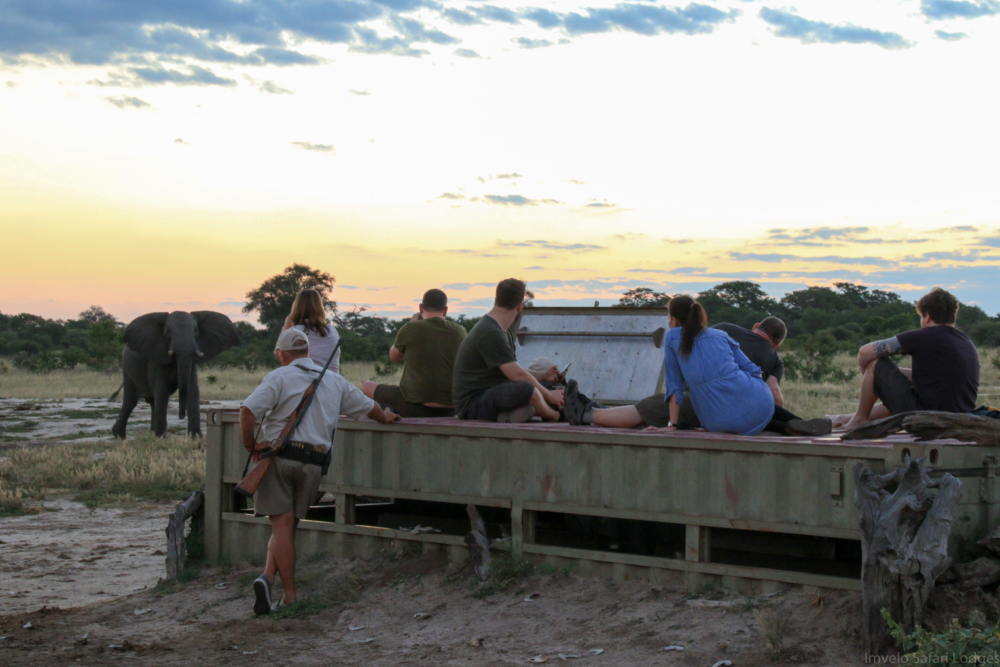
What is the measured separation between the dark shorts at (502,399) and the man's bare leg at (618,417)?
0.49 m

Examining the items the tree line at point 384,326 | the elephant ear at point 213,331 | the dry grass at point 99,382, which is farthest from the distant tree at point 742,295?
the elephant ear at point 213,331

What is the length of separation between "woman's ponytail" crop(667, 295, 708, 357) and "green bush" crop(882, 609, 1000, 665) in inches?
91.4

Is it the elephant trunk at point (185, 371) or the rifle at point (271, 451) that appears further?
the elephant trunk at point (185, 371)

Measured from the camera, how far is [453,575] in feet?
22.7

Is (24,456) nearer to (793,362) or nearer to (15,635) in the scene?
(15,635)

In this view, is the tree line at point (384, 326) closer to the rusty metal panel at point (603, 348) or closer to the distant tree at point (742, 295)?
the distant tree at point (742, 295)

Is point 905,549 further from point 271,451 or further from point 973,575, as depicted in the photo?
point 271,451

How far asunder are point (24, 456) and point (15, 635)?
8.96 m

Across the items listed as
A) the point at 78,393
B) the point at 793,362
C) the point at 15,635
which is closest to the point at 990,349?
the point at 793,362

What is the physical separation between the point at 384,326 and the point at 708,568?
5961cm

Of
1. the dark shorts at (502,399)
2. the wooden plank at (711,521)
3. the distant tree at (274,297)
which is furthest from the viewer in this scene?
the distant tree at (274,297)

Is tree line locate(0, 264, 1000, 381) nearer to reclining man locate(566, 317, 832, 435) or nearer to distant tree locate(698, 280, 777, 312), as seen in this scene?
distant tree locate(698, 280, 777, 312)

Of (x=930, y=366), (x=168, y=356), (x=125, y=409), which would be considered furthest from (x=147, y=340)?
(x=930, y=366)

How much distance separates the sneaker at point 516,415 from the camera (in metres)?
7.42
